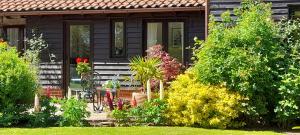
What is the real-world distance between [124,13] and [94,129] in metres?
7.42

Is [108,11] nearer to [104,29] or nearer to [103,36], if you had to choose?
[104,29]

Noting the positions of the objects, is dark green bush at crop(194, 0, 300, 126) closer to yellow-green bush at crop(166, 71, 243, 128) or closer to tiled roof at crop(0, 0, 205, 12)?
yellow-green bush at crop(166, 71, 243, 128)

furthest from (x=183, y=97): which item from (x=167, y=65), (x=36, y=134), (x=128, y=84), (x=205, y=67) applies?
(x=128, y=84)

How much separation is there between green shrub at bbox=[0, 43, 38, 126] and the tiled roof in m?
5.48

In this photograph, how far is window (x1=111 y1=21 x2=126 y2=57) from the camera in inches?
768

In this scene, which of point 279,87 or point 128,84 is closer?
point 279,87

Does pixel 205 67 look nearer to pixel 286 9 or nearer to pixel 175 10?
pixel 286 9

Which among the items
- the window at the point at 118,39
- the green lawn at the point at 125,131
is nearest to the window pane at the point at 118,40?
the window at the point at 118,39

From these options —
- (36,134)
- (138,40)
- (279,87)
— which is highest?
(138,40)

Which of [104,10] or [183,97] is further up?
[104,10]

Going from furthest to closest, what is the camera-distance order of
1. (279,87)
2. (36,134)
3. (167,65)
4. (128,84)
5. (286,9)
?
(128,84), (167,65), (286,9), (279,87), (36,134)

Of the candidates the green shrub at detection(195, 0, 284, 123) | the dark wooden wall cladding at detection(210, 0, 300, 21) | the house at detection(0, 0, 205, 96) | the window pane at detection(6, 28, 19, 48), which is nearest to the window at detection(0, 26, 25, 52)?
the window pane at detection(6, 28, 19, 48)

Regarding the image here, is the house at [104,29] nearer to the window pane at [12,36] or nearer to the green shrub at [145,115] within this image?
the window pane at [12,36]

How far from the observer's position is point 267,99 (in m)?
13.3
